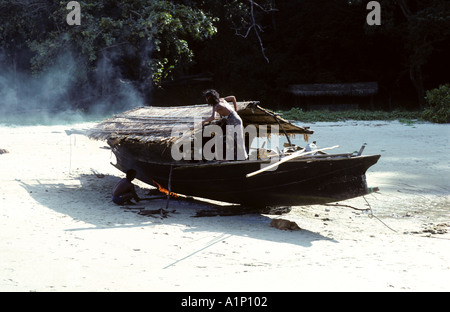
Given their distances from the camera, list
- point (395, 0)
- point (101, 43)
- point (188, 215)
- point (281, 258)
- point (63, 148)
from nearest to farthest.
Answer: point (281, 258) → point (188, 215) → point (63, 148) → point (101, 43) → point (395, 0)

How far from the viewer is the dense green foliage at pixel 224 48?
1923cm

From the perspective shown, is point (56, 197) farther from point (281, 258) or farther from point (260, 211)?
point (281, 258)

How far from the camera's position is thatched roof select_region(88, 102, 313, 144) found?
910cm

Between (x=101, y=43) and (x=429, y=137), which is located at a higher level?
(x=101, y=43)

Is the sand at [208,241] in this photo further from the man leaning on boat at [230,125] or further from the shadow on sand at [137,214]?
the man leaning on boat at [230,125]

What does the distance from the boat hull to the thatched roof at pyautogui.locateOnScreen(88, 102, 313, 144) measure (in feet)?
1.97

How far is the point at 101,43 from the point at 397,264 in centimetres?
1558

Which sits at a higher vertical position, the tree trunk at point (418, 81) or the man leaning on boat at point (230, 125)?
the tree trunk at point (418, 81)

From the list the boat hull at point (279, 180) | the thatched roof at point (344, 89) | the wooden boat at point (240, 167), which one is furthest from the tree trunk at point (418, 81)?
the boat hull at point (279, 180)

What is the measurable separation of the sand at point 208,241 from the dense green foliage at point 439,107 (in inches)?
260

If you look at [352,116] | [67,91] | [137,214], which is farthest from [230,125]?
[67,91]

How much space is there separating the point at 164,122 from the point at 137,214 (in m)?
2.06
